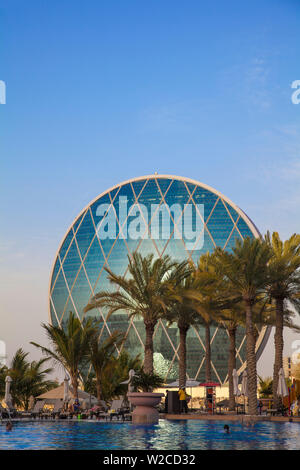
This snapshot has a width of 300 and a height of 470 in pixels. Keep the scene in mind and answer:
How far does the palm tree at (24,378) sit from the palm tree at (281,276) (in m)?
21.2

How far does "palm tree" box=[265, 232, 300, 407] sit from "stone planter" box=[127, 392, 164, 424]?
28.2 ft

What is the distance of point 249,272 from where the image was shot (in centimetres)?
3359

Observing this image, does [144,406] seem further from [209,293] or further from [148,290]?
[209,293]

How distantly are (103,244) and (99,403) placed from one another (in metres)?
45.2

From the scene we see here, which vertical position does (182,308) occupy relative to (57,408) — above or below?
above

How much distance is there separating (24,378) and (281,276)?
24.5 metres

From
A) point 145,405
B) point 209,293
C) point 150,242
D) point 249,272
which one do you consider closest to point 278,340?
point 209,293

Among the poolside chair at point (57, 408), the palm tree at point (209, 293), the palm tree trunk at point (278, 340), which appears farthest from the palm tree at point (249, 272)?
the poolside chair at point (57, 408)

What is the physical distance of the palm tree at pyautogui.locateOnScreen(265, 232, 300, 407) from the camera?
35.1 metres

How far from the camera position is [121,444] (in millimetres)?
17703

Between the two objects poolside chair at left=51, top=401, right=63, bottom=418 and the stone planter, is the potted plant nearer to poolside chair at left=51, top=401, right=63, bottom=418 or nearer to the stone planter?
the stone planter

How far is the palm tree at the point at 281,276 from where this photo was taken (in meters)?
35.1
